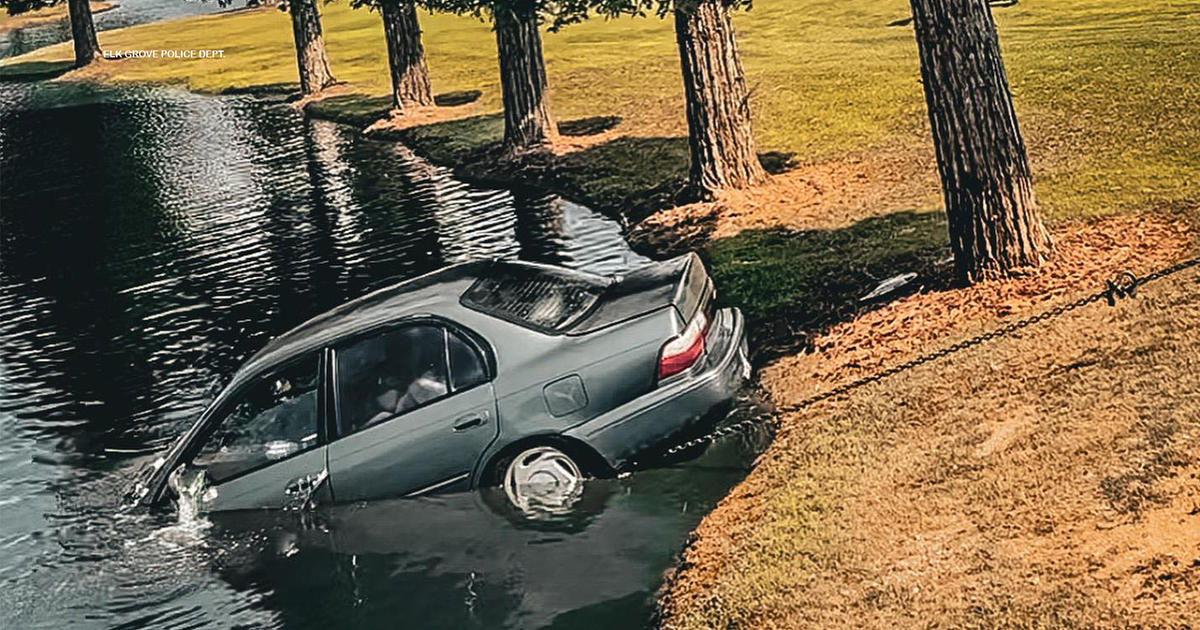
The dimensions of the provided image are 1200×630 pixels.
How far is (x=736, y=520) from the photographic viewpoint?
30.4ft

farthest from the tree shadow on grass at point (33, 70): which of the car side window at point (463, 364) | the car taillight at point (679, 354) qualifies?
the car taillight at point (679, 354)

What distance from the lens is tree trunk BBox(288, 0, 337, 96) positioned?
38.4 meters

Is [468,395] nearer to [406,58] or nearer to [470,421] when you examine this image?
[470,421]

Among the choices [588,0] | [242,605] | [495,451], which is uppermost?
[588,0]

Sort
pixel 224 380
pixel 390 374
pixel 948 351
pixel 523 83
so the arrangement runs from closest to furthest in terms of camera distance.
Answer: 1. pixel 390 374
2. pixel 948 351
3. pixel 224 380
4. pixel 523 83

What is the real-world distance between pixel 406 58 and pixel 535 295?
21.7 m

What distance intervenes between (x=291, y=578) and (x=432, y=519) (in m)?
0.99

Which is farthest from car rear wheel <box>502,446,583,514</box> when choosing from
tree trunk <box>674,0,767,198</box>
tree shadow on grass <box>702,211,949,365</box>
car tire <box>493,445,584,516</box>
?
tree trunk <box>674,0,767,198</box>

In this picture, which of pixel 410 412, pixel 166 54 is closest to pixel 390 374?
pixel 410 412

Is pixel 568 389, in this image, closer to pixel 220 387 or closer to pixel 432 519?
pixel 432 519

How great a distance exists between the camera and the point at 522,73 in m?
23.9

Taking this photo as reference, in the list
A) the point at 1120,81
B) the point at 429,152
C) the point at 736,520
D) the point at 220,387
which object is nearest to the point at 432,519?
the point at 736,520

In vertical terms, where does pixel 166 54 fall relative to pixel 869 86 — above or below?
above

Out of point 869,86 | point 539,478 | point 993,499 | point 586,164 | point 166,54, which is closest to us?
point 993,499
